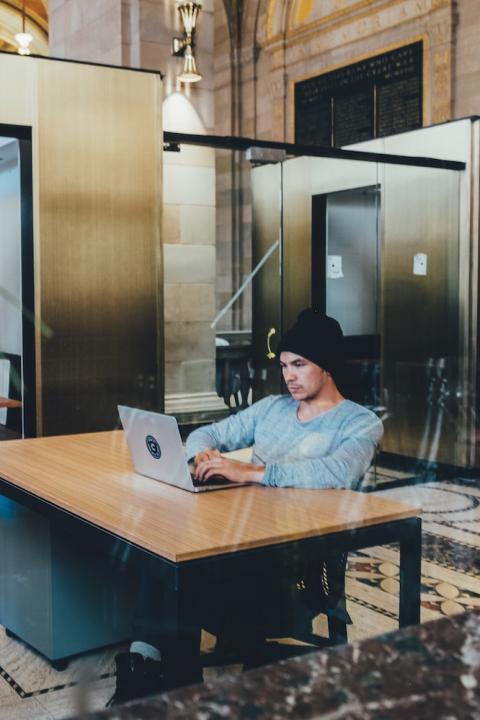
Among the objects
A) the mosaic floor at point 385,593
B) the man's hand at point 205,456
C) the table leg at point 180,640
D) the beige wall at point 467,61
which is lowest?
the mosaic floor at point 385,593

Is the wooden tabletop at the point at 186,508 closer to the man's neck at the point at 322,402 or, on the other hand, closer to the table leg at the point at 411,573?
the table leg at the point at 411,573

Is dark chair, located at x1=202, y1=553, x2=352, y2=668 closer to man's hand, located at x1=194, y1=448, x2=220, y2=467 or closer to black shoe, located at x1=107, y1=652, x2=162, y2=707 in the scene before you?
black shoe, located at x1=107, y1=652, x2=162, y2=707

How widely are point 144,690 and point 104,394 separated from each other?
277 centimetres

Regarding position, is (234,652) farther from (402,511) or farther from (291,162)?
(291,162)

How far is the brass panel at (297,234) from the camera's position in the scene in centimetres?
664

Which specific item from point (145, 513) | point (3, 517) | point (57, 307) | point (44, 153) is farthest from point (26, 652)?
point (44, 153)

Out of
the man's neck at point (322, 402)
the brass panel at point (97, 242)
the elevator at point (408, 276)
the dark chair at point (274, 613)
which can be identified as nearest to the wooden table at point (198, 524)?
the dark chair at point (274, 613)

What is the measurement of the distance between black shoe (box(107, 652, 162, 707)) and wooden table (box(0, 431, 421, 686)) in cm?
31

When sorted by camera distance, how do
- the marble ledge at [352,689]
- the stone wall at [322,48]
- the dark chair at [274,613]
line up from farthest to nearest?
1. the stone wall at [322,48]
2. the dark chair at [274,613]
3. the marble ledge at [352,689]

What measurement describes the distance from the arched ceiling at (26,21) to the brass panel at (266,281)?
12395 mm

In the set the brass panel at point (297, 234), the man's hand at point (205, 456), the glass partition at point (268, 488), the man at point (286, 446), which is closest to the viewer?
the glass partition at point (268, 488)

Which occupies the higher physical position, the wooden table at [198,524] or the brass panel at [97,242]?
the brass panel at [97,242]

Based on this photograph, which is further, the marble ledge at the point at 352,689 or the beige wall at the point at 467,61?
the beige wall at the point at 467,61

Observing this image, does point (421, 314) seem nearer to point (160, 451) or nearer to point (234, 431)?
point (234, 431)
